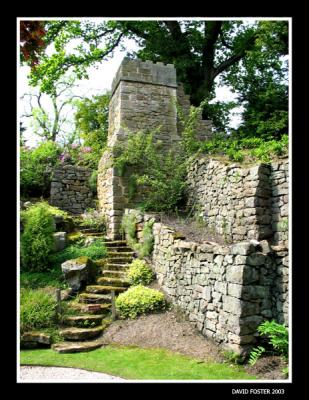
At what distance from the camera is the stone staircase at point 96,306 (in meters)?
7.08

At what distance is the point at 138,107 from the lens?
1274cm

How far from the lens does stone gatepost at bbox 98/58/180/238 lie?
→ 1227cm

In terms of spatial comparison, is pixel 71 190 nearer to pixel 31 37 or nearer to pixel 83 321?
pixel 83 321

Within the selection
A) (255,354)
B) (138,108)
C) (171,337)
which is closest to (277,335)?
(255,354)

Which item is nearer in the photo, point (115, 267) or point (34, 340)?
point (34, 340)

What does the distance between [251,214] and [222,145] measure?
427cm

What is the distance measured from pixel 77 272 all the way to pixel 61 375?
11.5 feet

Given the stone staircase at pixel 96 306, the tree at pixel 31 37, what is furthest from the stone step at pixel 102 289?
the tree at pixel 31 37

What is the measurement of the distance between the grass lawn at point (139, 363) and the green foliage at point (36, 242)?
3.14 meters

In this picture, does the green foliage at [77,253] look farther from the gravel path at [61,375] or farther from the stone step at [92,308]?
the gravel path at [61,375]

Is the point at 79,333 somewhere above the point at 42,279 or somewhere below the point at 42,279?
below

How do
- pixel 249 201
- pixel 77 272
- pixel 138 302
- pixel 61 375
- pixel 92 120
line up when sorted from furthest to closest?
pixel 92 120 → pixel 77 272 → pixel 249 201 → pixel 138 302 → pixel 61 375

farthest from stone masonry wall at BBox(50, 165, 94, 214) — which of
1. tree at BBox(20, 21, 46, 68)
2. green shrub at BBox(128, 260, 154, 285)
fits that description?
tree at BBox(20, 21, 46, 68)
